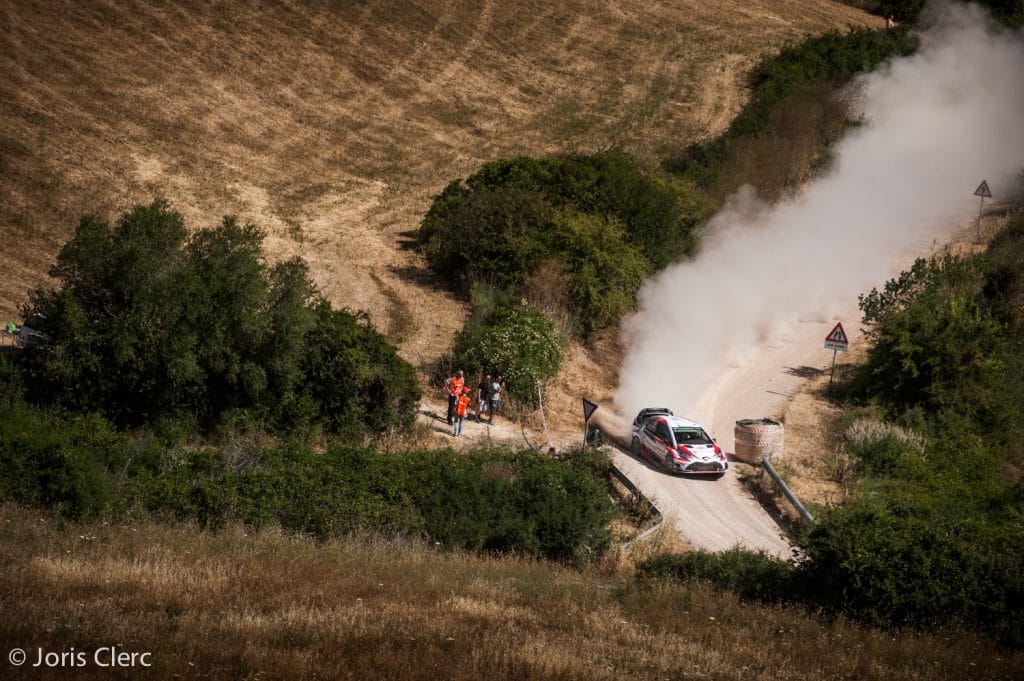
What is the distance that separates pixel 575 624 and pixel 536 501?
7271 mm

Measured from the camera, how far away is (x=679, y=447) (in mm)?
26531

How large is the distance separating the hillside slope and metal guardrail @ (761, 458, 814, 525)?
7218mm

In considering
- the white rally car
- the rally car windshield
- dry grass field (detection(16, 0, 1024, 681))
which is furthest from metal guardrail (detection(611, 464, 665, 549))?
the rally car windshield

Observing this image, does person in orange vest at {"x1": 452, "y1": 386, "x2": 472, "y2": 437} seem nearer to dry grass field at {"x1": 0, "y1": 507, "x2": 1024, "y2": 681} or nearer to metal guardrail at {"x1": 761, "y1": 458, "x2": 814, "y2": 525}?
metal guardrail at {"x1": 761, "y1": 458, "x2": 814, "y2": 525}

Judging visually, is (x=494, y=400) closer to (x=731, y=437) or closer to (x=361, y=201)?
(x=731, y=437)

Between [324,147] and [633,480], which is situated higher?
[324,147]

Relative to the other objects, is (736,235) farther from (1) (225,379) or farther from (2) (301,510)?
(2) (301,510)

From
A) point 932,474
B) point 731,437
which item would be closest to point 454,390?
point 731,437

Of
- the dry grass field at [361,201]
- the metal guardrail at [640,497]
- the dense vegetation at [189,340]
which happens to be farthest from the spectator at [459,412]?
the metal guardrail at [640,497]

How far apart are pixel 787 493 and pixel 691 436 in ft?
11.0

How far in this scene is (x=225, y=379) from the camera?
2439 centimetres

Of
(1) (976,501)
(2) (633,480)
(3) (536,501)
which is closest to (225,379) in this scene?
(3) (536,501)

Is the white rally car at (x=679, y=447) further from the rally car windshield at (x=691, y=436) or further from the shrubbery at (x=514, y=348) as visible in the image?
the shrubbery at (x=514, y=348)

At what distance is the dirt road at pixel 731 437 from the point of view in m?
23.6
